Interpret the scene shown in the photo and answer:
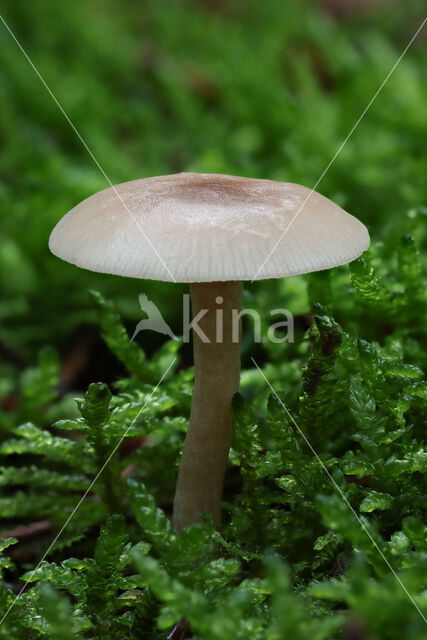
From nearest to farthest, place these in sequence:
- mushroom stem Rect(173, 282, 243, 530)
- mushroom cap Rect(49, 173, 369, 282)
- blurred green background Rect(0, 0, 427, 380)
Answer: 1. mushroom cap Rect(49, 173, 369, 282)
2. mushroom stem Rect(173, 282, 243, 530)
3. blurred green background Rect(0, 0, 427, 380)

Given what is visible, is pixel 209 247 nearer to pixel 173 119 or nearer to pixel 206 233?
pixel 206 233

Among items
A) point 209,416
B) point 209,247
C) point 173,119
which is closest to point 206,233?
point 209,247


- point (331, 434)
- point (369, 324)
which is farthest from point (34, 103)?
point (331, 434)

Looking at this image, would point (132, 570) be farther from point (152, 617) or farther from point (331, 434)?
point (331, 434)

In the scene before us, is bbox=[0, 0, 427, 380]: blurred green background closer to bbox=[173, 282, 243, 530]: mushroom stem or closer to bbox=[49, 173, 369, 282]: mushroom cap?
bbox=[173, 282, 243, 530]: mushroom stem

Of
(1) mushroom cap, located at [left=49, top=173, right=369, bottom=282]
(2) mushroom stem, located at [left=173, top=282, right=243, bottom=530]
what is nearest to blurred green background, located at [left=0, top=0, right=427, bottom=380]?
(2) mushroom stem, located at [left=173, top=282, right=243, bottom=530]

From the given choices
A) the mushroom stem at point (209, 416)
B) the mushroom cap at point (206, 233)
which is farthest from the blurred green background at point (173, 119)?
the mushroom cap at point (206, 233)
